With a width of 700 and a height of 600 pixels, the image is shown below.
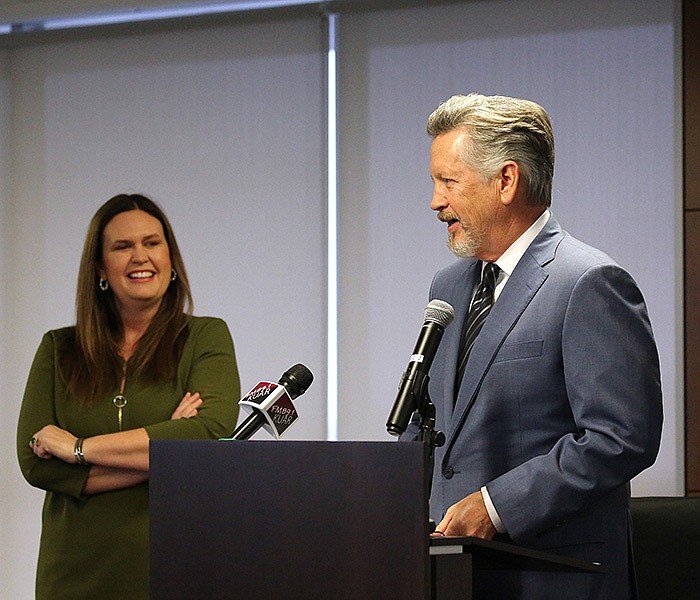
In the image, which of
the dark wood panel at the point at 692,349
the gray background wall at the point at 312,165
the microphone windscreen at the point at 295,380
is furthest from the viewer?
the gray background wall at the point at 312,165

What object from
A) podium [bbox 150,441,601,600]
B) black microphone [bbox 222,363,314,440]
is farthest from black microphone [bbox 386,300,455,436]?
black microphone [bbox 222,363,314,440]

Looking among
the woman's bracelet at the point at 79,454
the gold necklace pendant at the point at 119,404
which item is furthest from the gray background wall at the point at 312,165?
the woman's bracelet at the point at 79,454

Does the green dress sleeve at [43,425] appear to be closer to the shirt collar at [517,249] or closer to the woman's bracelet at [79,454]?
the woman's bracelet at [79,454]

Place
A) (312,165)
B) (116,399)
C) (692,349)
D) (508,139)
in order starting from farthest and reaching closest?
(312,165) < (692,349) < (116,399) < (508,139)

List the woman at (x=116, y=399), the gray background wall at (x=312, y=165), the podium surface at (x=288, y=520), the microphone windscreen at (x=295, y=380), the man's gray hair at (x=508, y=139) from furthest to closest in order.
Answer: the gray background wall at (x=312, y=165) < the woman at (x=116, y=399) < the man's gray hair at (x=508, y=139) < the microphone windscreen at (x=295, y=380) < the podium surface at (x=288, y=520)

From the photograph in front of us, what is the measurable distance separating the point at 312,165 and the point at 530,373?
2.72 meters

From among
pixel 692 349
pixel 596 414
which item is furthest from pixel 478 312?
pixel 692 349

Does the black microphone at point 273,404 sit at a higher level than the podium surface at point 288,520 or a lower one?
higher

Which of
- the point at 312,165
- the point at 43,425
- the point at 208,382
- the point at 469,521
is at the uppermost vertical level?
the point at 312,165

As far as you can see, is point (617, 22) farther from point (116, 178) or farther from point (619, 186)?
point (116, 178)

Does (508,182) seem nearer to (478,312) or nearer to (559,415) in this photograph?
(478,312)

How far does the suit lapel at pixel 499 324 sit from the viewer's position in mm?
2318

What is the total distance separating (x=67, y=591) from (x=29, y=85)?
2.92 metres

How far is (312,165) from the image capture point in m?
4.84
